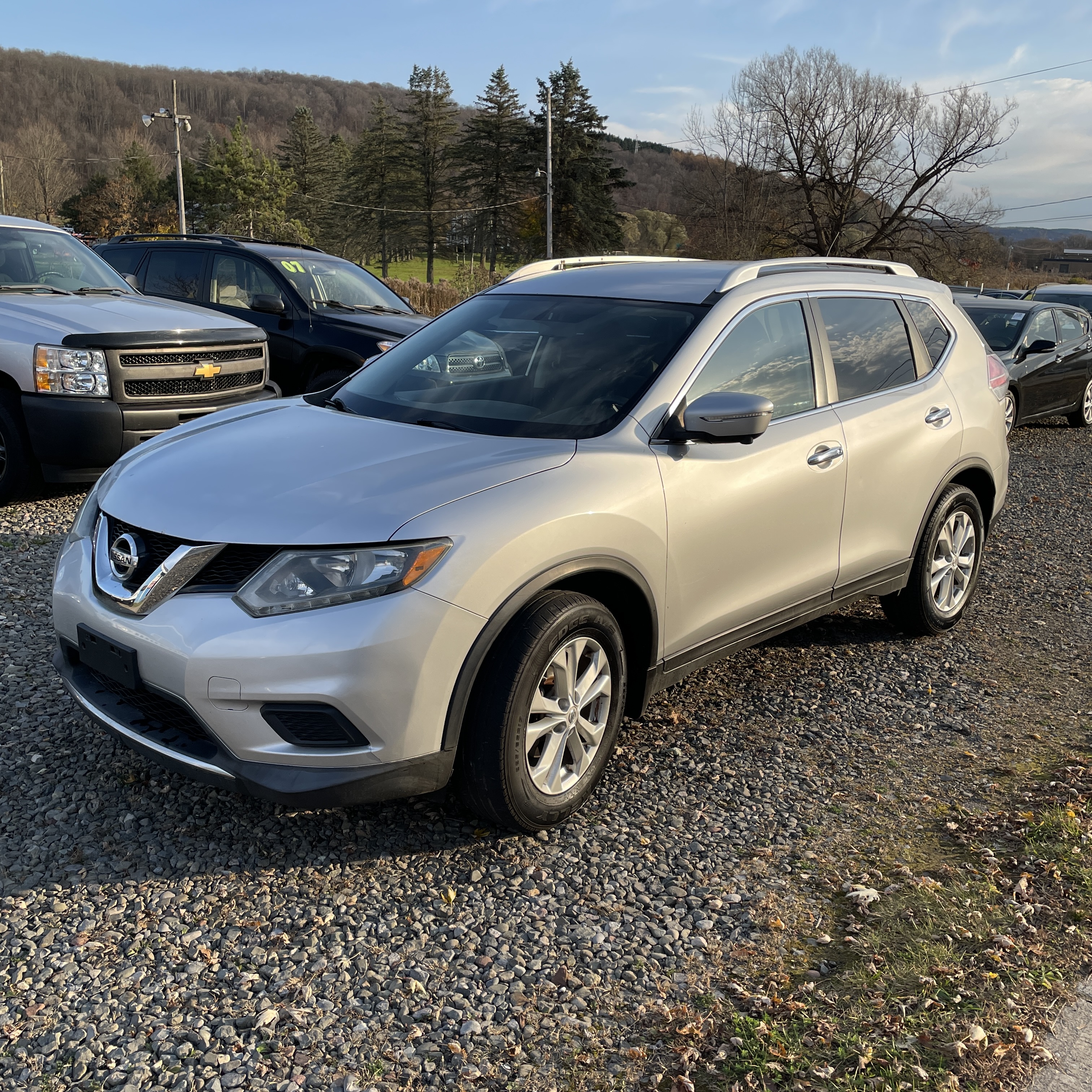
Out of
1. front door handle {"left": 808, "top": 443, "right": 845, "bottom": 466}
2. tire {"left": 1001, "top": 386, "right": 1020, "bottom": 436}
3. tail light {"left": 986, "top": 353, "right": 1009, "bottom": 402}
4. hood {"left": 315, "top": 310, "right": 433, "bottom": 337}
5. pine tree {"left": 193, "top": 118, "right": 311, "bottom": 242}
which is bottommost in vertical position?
tire {"left": 1001, "top": 386, "right": 1020, "bottom": 436}

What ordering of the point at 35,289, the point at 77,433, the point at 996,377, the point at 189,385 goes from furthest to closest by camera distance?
the point at 35,289 < the point at 189,385 < the point at 77,433 < the point at 996,377

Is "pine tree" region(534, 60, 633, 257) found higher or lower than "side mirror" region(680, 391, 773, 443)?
higher

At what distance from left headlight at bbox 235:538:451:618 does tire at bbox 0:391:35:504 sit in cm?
471

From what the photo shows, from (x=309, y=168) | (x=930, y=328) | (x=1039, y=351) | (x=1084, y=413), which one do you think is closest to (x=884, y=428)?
(x=930, y=328)

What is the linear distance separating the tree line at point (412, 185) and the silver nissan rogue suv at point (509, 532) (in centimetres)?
6477

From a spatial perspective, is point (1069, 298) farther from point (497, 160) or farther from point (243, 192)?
point (243, 192)

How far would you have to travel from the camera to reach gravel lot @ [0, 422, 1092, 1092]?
7.93 ft

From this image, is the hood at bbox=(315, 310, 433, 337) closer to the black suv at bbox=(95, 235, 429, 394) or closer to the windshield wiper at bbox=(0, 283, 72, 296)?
the black suv at bbox=(95, 235, 429, 394)

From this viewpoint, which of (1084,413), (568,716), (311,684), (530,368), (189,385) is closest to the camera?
(311,684)

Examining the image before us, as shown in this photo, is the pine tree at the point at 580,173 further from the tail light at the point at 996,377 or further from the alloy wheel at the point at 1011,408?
the tail light at the point at 996,377

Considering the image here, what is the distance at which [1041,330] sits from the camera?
13.2 metres

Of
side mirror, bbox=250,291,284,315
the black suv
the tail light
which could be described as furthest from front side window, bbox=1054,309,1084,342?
side mirror, bbox=250,291,284,315

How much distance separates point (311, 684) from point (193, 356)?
520 cm

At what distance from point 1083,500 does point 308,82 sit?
406 feet
